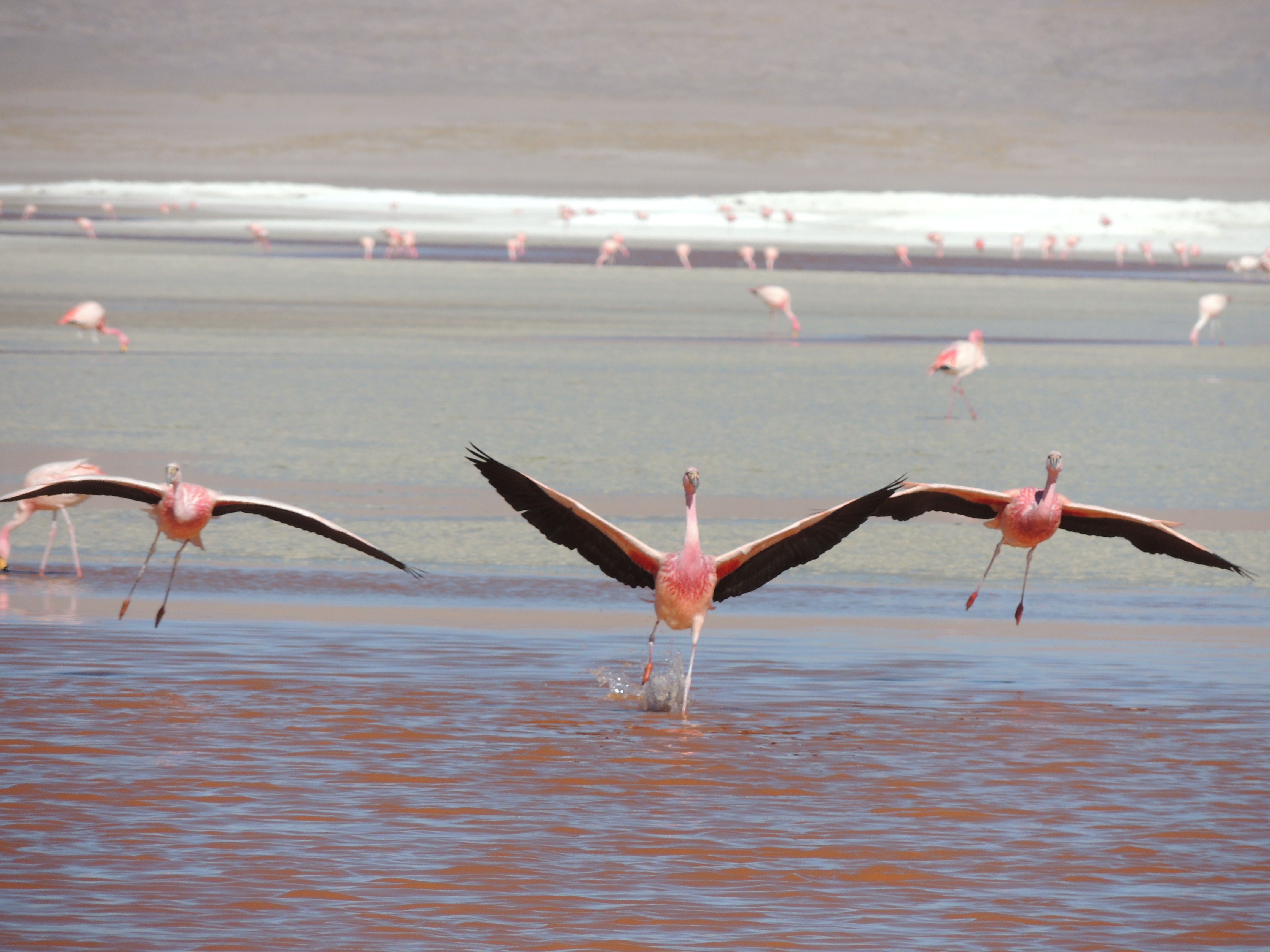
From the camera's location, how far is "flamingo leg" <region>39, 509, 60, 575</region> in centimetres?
1155

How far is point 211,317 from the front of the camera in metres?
28.8

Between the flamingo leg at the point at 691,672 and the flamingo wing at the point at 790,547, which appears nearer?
the flamingo wing at the point at 790,547

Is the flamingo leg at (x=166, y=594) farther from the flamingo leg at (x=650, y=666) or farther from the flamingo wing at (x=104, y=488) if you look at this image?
the flamingo leg at (x=650, y=666)

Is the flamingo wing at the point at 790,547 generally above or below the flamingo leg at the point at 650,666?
above

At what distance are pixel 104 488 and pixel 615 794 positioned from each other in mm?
3423

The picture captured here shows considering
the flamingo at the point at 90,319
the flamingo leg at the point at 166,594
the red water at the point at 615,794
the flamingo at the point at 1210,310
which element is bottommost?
the red water at the point at 615,794

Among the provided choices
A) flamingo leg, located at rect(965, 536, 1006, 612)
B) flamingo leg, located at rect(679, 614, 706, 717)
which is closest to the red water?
flamingo leg, located at rect(679, 614, 706, 717)

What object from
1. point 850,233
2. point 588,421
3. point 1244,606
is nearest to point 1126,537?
point 1244,606

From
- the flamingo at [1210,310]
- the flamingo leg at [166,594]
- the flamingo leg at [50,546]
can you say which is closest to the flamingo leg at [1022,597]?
the flamingo leg at [166,594]

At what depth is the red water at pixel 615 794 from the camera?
5.78 meters

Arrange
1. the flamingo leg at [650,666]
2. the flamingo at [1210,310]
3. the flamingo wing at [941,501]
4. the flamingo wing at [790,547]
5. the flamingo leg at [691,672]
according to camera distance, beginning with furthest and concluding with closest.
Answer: the flamingo at [1210,310], the flamingo wing at [941,501], the flamingo leg at [650,666], the flamingo leg at [691,672], the flamingo wing at [790,547]

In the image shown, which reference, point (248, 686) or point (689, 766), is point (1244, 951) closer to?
point (689, 766)

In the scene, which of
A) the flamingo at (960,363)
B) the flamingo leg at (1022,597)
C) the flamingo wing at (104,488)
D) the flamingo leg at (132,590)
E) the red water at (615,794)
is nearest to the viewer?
the red water at (615,794)

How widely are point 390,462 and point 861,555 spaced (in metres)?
4.15
